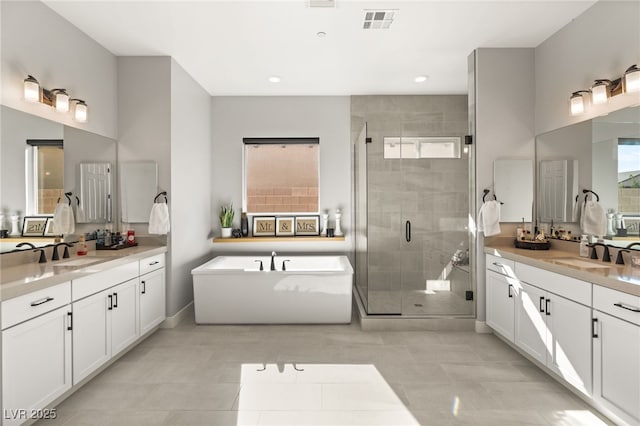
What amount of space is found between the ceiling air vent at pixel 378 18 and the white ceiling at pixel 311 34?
5cm

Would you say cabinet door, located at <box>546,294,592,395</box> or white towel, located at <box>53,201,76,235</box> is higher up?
white towel, located at <box>53,201,76,235</box>

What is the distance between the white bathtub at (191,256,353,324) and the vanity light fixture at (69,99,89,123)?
5.77ft

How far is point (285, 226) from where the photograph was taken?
494 cm

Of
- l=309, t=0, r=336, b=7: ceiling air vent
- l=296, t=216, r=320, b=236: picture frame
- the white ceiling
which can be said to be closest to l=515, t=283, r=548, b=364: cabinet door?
the white ceiling

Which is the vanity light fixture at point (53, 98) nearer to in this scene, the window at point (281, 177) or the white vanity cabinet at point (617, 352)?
the window at point (281, 177)

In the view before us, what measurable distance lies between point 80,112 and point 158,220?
115 cm

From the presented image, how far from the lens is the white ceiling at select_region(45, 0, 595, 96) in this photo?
2.68 metres

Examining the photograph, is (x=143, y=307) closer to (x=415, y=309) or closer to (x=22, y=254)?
(x=22, y=254)

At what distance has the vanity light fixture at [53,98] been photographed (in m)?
2.45

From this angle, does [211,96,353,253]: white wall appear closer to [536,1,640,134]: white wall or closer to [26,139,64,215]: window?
[26,139,64,215]: window

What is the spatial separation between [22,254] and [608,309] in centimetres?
380

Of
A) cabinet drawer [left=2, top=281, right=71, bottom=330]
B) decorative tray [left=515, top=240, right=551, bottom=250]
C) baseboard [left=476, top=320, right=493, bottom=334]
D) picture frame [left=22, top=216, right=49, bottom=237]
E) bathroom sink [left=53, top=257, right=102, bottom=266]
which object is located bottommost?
baseboard [left=476, top=320, right=493, bottom=334]

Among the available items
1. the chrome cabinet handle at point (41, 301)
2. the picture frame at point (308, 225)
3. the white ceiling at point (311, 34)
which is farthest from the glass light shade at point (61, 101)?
the picture frame at point (308, 225)

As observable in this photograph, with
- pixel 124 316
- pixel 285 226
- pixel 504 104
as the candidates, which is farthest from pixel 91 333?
pixel 504 104
